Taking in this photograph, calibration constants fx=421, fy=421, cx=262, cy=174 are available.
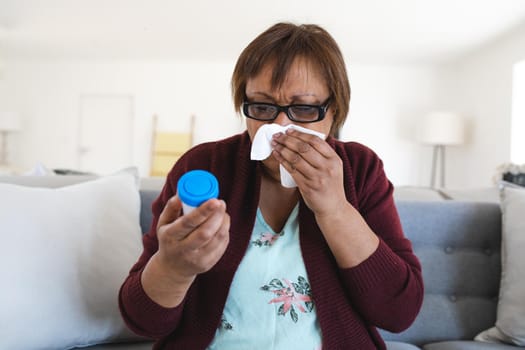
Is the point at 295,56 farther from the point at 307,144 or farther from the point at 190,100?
the point at 190,100

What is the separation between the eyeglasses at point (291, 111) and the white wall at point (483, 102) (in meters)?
3.71

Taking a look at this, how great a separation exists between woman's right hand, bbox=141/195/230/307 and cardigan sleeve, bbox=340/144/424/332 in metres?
0.31

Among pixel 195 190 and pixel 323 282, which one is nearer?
pixel 195 190

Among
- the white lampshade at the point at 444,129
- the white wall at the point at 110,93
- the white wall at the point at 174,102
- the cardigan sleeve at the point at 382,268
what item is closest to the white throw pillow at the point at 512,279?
the cardigan sleeve at the point at 382,268

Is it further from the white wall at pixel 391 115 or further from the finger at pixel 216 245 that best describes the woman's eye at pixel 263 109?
the white wall at pixel 391 115

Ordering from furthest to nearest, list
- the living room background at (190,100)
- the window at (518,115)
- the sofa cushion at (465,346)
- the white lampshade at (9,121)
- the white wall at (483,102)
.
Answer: the living room background at (190,100), the white lampshade at (9,121), the white wall at (483,102), the window at (518,115), the sofa cushion at (465,346)

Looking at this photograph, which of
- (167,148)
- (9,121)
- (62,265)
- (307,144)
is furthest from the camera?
(167,148)

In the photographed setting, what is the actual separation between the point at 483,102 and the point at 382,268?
4745mm

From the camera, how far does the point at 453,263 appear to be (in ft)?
4.18

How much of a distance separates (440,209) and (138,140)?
5364 mm

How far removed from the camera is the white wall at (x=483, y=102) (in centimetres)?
422

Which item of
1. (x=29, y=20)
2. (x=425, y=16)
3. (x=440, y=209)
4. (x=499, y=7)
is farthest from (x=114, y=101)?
(x=440, y=209)

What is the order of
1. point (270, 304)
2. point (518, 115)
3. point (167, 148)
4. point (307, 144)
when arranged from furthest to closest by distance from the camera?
1. point (167, 148)
2. point (518, 115)
3. point (270, 304)
4. point (307, 144)

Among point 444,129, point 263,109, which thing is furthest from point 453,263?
point 444,129
